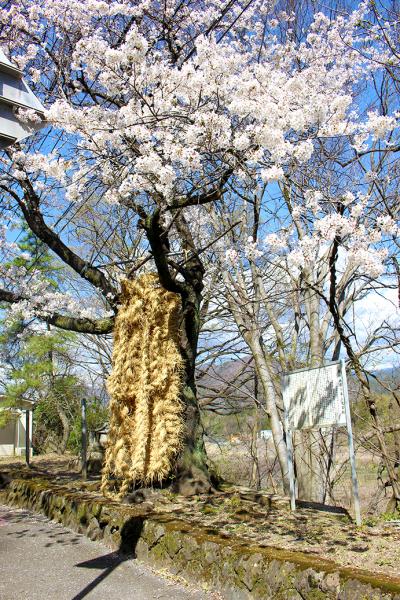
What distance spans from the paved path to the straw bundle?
115 cm

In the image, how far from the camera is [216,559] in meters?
4.36

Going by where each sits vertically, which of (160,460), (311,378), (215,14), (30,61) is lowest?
(160,460)

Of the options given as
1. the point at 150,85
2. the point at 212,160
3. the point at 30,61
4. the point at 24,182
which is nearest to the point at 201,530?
the point at 212,160

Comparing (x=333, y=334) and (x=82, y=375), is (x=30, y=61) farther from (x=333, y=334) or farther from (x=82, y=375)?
(x=82, y=375)

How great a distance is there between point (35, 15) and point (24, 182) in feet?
7.87

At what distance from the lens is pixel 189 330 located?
7.74 m

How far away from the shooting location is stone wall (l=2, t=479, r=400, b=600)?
136 inches

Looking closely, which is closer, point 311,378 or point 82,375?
point 311,378

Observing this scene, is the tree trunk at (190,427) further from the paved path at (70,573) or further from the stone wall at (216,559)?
the paved path at (70,573)

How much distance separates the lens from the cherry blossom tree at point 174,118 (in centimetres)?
570

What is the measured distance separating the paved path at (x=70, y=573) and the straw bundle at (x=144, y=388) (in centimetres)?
115

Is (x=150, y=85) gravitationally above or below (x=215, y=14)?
below

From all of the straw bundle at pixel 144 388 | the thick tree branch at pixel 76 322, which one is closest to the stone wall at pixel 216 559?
the straw bundle at pixel 144 388

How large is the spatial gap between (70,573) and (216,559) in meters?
1.45
